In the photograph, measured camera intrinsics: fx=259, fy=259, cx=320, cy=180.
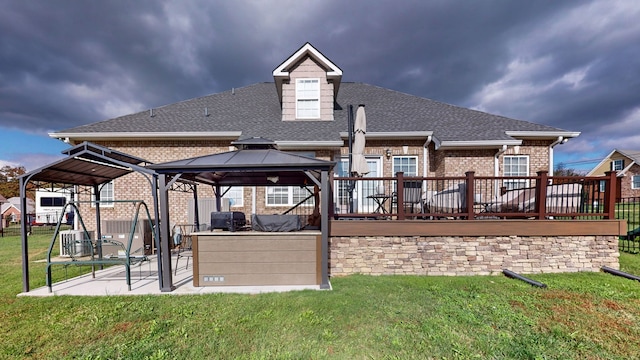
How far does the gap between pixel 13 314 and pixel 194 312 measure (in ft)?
9.41

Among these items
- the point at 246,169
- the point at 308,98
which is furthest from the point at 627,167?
the point at 246,169

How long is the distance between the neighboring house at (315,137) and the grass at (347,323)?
531 centimetres

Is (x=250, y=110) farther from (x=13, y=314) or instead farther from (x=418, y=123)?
(x=13, y=314)

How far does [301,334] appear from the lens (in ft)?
11.0

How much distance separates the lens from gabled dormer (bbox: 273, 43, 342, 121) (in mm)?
10663

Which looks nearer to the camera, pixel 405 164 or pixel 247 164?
pixel 247 164

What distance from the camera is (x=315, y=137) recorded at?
9.31 m

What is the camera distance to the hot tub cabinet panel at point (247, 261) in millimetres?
5191

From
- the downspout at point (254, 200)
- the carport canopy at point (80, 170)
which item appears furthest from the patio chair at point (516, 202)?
the carport canopy at point (80, 170)

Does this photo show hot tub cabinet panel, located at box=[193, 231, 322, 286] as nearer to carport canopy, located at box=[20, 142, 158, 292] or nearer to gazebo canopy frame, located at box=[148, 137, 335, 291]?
gazebo canopy frame, located at box=[148, 137, 335, 291]

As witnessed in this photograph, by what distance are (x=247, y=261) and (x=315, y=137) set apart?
17.5 feet

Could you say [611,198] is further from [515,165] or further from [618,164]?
[618,164]

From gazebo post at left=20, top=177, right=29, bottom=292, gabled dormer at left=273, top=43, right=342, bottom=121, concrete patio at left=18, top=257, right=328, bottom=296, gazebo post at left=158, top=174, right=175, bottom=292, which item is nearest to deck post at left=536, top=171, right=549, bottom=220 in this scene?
concrete patio at left=18, top=257, right=328, bottom=296

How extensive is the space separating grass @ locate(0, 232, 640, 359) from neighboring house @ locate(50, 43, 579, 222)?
5.31 metres
